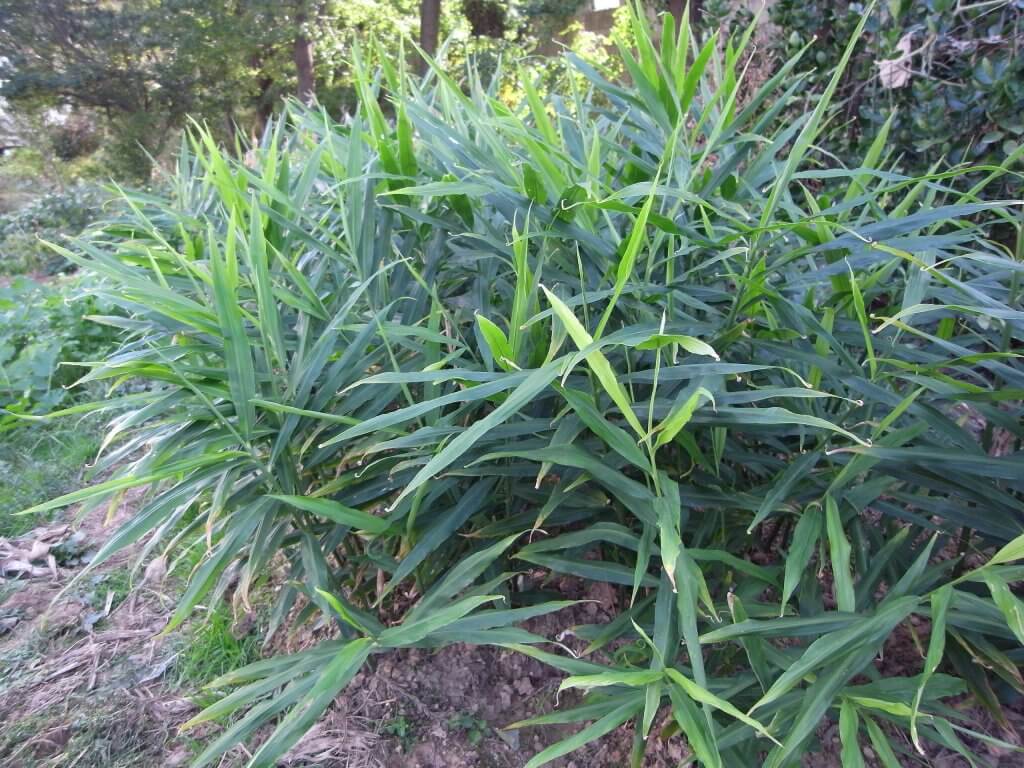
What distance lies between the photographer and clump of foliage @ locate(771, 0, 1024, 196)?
187 centimetres

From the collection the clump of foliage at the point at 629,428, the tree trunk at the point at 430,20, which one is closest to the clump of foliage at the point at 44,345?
the clump of foliage at the point at 629,428

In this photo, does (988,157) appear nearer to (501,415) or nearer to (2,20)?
(501,415)

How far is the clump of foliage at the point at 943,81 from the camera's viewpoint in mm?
1870

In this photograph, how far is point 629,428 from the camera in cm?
108

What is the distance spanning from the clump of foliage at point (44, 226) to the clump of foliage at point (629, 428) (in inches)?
289

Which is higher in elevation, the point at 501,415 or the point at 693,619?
the point at 501,415

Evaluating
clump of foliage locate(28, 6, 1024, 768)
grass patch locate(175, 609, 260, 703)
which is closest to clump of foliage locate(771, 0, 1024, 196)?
clump of foliage locate(28, 6, 1024, 768)

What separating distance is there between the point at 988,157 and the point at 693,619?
1798 millimetres

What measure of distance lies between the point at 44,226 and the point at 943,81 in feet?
32.4

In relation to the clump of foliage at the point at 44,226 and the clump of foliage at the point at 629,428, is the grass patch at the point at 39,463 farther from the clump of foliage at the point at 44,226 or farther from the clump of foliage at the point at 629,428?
the clump of foliage at the point at 44,226

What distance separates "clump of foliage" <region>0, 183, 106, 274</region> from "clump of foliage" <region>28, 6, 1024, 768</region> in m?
7.34

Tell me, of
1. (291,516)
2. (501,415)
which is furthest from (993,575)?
(291,516)

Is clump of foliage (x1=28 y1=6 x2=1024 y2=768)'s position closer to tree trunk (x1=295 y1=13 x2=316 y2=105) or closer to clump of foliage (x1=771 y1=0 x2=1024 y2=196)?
clump of foliage (x1=771 y1=0 x2=1024 y2=196)

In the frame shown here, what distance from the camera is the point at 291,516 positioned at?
1229mm
